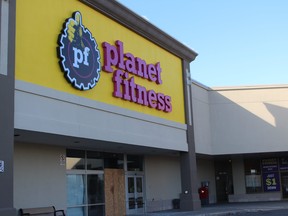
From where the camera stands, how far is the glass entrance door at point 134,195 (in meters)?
24.0

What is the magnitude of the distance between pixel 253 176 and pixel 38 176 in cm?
2337

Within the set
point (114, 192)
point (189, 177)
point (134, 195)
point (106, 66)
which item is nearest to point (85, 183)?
point (114, 192)

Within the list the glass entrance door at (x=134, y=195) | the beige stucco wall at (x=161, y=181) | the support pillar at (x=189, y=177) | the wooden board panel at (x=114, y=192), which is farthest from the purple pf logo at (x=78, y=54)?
the beige stucco wall at (x=161, y=181)

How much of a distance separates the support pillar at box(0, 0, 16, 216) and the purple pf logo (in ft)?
8.49

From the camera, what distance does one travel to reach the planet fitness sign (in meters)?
16.6

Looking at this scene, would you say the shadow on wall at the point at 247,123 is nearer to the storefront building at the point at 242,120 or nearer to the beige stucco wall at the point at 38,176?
the storefront building at the point at 242,120

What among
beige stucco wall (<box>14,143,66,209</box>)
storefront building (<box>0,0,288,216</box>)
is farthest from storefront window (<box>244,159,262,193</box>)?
beige stucco wall (<box>14,143,66,209</box>)

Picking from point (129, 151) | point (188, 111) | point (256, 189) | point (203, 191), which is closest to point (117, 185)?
point (129, 151)

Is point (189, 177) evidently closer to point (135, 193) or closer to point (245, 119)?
point (135, 193)

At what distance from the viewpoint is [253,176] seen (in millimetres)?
36844

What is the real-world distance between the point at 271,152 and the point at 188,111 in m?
9.56

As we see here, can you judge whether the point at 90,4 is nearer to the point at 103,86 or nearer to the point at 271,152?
the point at 103,86

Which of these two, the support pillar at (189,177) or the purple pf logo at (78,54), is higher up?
the purple pf logo at (78,54)

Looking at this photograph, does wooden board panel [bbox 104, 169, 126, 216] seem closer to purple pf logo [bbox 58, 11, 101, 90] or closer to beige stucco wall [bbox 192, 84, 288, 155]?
purple pf logo [bbox 58, 11, 101, 90]
